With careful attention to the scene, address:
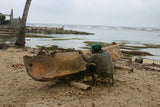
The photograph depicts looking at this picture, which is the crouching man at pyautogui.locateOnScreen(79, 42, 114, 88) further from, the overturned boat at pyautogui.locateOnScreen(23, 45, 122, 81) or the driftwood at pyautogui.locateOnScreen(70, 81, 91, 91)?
the overturned boat at pyautogui.locateOnScreen(23, 45, 122, 81)

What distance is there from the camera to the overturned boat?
480cm

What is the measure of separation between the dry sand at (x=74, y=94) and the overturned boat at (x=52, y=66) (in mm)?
451

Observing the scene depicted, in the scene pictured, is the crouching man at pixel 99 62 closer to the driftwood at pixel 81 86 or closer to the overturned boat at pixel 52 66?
the driftwood at pixel 81 86

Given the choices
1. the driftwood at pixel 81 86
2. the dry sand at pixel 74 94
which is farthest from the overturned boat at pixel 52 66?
the dry sand at pixel 74 94

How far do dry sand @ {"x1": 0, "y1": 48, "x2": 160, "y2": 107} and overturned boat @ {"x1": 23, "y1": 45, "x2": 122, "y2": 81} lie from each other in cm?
45

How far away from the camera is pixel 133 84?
19.4 ft

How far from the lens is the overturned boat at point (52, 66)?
15.8ft

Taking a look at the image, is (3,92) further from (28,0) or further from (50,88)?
(28,0)

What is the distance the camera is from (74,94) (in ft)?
15.8

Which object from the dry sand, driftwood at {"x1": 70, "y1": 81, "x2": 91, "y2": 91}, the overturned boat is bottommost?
the dry sand

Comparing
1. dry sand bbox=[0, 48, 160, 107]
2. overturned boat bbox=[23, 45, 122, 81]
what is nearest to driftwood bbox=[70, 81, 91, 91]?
dry sand bbox=[0, 48, 160, 107]

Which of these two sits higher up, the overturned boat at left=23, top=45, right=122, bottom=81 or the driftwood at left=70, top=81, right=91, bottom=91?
the overturned boat at left=23, top=45, right=122, bottom=81

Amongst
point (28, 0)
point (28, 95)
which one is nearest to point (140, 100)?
point (28, 95)

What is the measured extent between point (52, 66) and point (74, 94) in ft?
3.24
